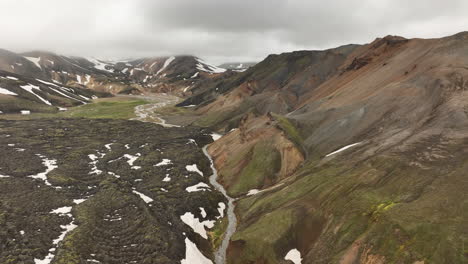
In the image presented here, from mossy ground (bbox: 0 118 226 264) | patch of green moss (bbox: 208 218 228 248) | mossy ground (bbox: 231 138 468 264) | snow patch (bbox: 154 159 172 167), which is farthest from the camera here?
snow patch (bbox: 154 159 172 167)

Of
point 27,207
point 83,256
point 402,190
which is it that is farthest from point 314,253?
point 27,207

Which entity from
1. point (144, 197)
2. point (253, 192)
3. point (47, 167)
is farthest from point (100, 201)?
point (253, 192)

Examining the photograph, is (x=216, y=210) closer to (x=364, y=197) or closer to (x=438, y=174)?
(x=364, y=197)

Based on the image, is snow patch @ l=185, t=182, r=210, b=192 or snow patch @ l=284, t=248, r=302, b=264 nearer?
snow patch @ l=284, t=248, r=302, b=264

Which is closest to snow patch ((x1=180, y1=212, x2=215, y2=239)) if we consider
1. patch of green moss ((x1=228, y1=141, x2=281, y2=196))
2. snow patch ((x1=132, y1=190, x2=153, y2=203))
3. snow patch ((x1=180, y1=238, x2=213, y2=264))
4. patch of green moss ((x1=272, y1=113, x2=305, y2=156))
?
snow patch ((x1=180, y1=238, x2=213, y2=264))

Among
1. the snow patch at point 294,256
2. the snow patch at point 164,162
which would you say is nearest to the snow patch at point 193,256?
the snow patch at point 294,256

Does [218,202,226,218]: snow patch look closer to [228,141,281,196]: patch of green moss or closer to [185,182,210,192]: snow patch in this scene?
[228,141,281,196]: patch of green moss

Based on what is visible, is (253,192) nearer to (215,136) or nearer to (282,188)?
(282,188)

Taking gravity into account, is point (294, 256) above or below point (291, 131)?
below

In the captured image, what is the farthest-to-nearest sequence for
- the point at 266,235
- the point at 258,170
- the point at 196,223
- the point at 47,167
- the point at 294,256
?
1. the point at 47,167
2. the point at 258,170
3. the point at 196,223
4. the point at 266,235
5. the point at 294,256
